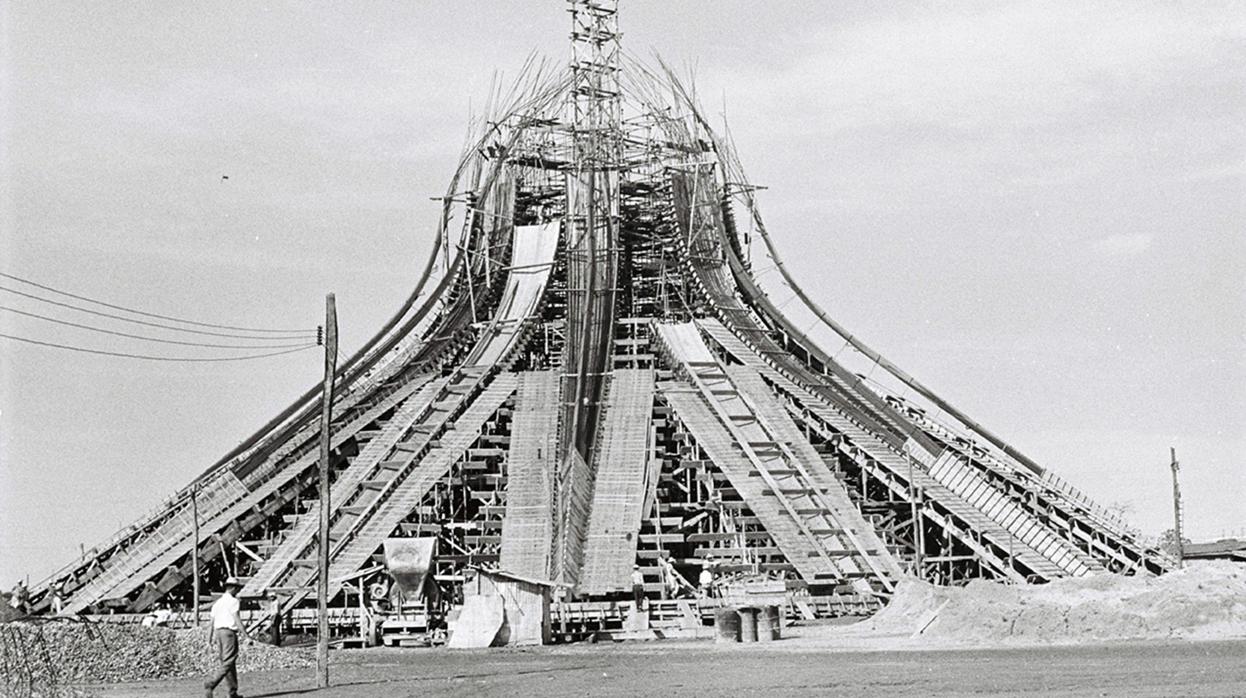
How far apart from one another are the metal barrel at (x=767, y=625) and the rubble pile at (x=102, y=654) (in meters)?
11.3

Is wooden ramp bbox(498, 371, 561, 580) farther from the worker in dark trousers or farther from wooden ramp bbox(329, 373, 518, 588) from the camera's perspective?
the worker in dark trousers

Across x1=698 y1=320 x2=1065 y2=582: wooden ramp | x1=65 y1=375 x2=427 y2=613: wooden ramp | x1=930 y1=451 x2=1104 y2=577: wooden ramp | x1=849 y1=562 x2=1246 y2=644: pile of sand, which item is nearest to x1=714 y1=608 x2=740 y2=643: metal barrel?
x1=849 y1=562 x2=1246 y2=644: pile of sand

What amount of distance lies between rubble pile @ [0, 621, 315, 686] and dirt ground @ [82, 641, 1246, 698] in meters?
0.56

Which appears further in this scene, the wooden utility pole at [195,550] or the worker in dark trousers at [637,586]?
the wooden utility pole at [195,550]

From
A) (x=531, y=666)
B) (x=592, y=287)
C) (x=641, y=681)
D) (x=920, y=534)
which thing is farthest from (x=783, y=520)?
(x=641, y=681)

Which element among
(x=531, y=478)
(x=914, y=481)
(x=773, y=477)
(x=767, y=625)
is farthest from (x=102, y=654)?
(x=914, y=481)

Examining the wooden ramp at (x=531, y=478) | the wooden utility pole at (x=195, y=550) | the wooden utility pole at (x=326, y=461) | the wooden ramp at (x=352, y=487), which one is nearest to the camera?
the wooden utility pole at (x=326, y=461)

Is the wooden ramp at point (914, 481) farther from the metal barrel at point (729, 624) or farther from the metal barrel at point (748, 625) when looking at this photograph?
the metal barrel at point (729, 624)

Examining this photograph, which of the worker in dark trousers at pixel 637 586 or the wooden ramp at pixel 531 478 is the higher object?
the wooden ramp at pixel 531 478

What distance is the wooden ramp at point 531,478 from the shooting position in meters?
46.3

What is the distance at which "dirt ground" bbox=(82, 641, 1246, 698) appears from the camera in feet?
68.9

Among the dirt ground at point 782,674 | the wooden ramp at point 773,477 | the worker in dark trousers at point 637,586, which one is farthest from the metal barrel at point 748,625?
the wooden ramp at point 773,477

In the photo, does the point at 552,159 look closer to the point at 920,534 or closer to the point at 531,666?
the point at 920,534

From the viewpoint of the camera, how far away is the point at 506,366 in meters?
57.2
